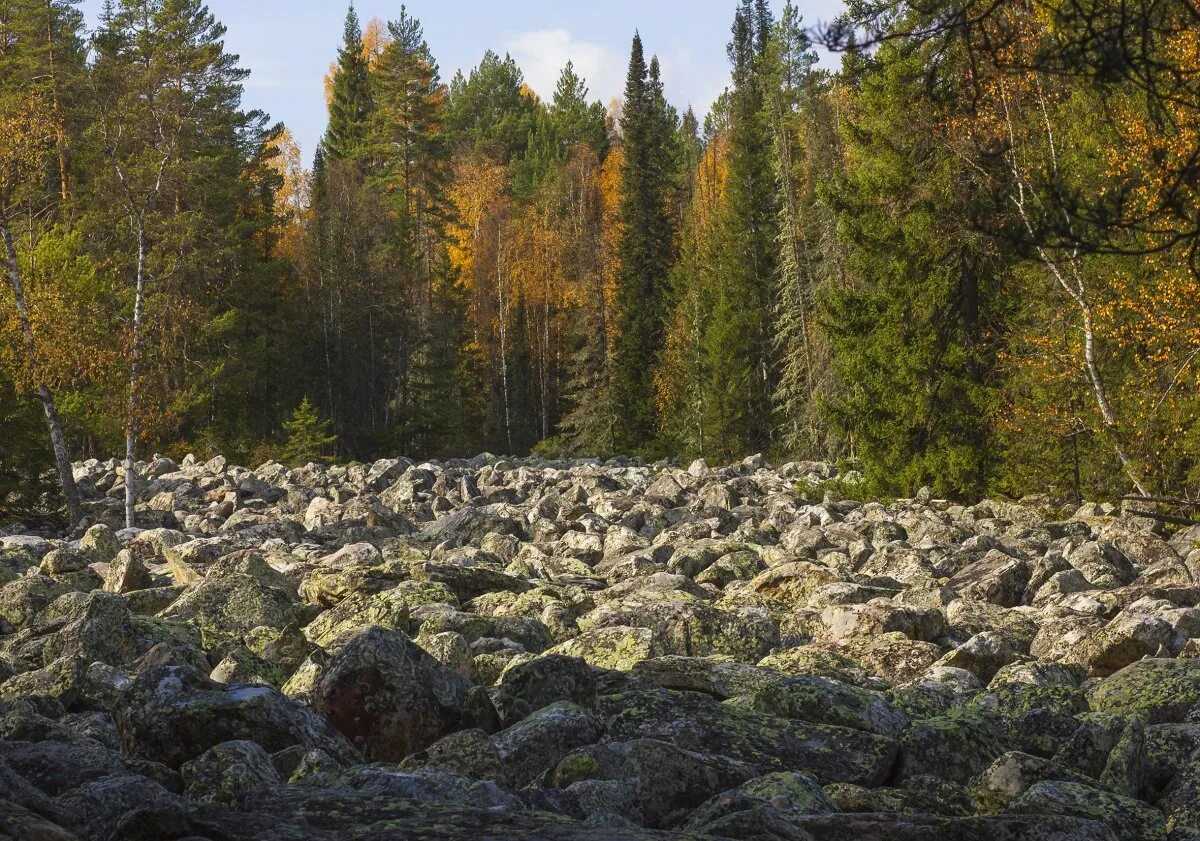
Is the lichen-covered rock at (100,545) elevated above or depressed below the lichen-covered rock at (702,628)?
above

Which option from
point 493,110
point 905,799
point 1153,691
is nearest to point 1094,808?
point 905,799

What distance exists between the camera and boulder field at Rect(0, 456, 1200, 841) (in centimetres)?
518

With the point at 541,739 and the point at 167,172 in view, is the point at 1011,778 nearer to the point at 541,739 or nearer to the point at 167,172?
the point at 541,739

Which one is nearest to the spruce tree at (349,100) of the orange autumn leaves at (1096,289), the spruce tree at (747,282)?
the spruce tree at (747,282)

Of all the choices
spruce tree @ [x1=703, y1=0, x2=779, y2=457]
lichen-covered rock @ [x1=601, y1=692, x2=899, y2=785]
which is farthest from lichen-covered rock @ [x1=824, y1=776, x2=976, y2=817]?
spruce tree @ [x1=703, y1=0, x2=779, y2=457]

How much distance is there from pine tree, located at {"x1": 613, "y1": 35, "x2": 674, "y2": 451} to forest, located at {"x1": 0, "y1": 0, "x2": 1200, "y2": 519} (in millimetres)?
141

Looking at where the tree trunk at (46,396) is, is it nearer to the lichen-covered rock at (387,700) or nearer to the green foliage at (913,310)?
the green foliage at (913,310)

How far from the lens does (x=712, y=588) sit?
13.0 meters

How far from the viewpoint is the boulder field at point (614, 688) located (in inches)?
204

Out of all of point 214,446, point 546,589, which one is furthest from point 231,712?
point 214,446

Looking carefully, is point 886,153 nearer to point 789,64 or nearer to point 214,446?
point 214,446

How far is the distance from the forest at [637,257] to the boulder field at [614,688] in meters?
2.58

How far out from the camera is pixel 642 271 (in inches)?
2004

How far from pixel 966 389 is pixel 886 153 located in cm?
414
